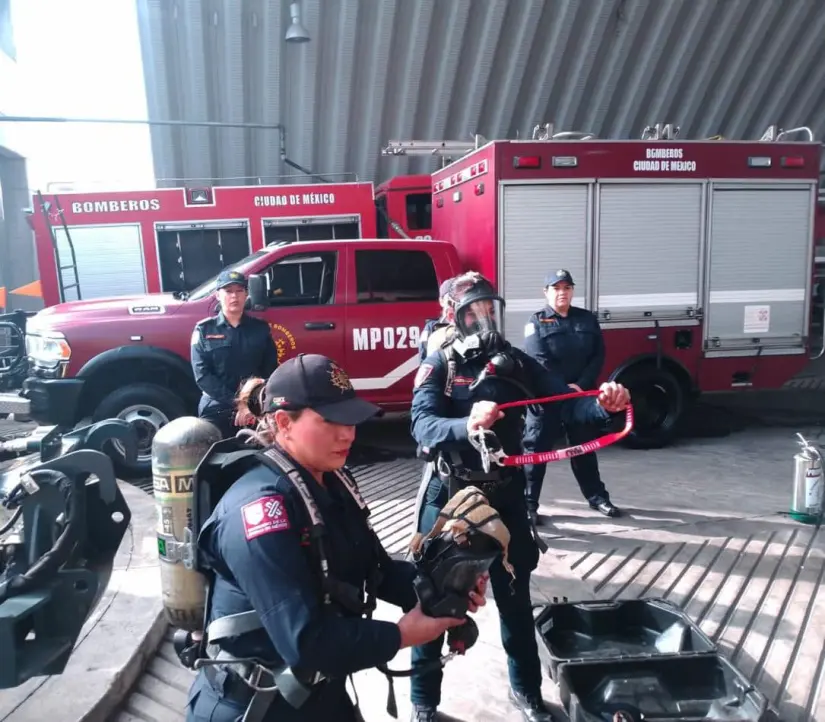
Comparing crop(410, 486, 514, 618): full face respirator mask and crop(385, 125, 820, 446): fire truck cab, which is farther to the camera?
crop(385, 125, 820, 446): fire truck cab

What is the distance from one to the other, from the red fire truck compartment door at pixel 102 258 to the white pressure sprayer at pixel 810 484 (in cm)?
710

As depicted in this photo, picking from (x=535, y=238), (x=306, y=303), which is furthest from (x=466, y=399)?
(x=535, y=238)

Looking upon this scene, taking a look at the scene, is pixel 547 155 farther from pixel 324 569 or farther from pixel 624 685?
pixel 324 569

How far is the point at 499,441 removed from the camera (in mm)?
2693

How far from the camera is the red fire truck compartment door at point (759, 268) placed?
22.6 ft

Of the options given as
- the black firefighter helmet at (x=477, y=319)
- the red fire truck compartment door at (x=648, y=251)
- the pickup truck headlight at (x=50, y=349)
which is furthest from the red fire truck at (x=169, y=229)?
the black firefighter helmet at (x=477, y=319)

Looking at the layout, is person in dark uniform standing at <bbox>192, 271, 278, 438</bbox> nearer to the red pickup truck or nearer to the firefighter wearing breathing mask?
the red pickup truck

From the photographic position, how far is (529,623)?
282 centimetres

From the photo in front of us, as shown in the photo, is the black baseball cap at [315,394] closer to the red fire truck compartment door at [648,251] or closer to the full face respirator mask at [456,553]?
the full face respirator mask at [456,553]

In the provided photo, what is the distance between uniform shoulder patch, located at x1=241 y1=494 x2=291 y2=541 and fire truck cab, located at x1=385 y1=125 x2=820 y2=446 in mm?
5171

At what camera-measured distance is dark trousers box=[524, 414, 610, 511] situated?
4871 millimetres

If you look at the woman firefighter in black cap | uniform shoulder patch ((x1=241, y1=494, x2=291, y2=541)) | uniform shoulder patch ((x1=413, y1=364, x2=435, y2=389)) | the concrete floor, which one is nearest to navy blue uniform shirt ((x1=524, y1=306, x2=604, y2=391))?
the concrete floor

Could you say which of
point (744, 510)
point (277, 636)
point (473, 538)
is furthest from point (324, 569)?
point (744, 510)

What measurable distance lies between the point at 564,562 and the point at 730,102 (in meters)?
9.87
